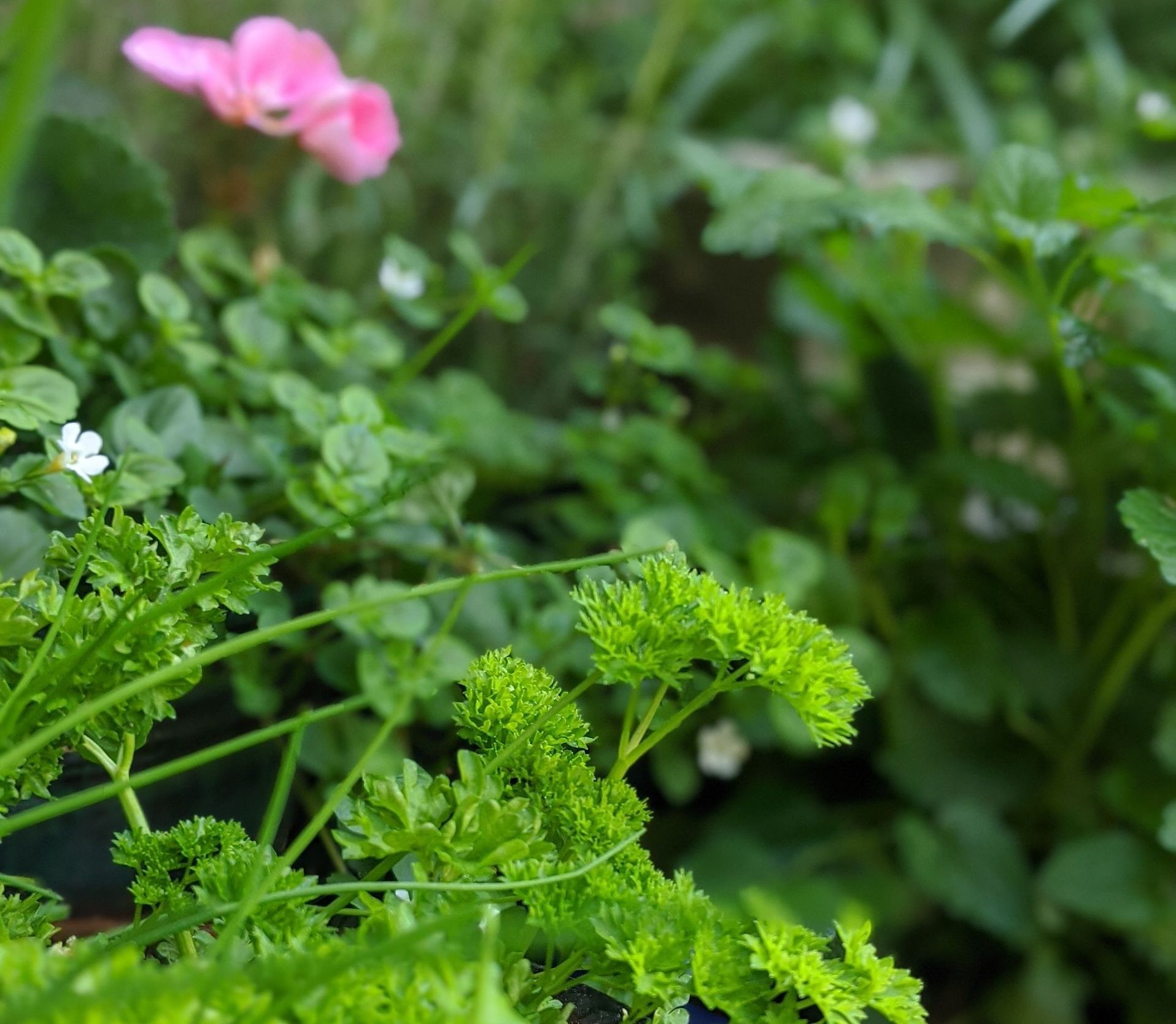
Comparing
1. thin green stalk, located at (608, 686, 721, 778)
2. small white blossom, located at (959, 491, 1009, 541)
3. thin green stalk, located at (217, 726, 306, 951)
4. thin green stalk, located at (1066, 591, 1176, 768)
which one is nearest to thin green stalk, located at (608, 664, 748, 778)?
thin green stalk, located at (608, 686, 721, 778)

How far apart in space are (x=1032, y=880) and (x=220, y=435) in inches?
31.9

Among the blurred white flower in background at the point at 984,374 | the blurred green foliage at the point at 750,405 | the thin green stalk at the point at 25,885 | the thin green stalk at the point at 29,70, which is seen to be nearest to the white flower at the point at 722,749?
→ the blurred green foliage at the point at 750,405

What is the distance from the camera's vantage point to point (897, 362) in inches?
44.9

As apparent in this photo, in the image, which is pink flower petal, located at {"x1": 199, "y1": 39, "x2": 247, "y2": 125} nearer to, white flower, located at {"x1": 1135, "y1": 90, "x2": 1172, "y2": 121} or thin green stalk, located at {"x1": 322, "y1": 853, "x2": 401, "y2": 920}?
thin green stalk, located at {"x1": 322, "y1": 853, "x2": 401, "y2": 920}

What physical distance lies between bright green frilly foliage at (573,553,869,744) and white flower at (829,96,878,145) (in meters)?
Result: 1.03

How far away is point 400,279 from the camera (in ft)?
2.64

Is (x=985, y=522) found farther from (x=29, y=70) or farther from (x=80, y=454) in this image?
(x=29, y=70)

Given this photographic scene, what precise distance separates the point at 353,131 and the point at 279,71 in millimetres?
66

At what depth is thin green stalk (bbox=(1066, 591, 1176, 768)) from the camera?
0.94 meters

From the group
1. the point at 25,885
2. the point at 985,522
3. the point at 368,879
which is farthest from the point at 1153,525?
the point at 985,522

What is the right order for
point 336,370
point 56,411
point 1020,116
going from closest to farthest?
point 56,411, point 336,370, point 1020,116

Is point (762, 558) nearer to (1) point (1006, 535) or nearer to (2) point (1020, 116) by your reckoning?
(1) point (1006, 535)

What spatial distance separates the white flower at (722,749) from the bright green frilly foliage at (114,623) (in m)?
0.55

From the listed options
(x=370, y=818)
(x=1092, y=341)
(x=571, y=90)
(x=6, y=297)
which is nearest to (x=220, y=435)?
(x=6, y=297)
